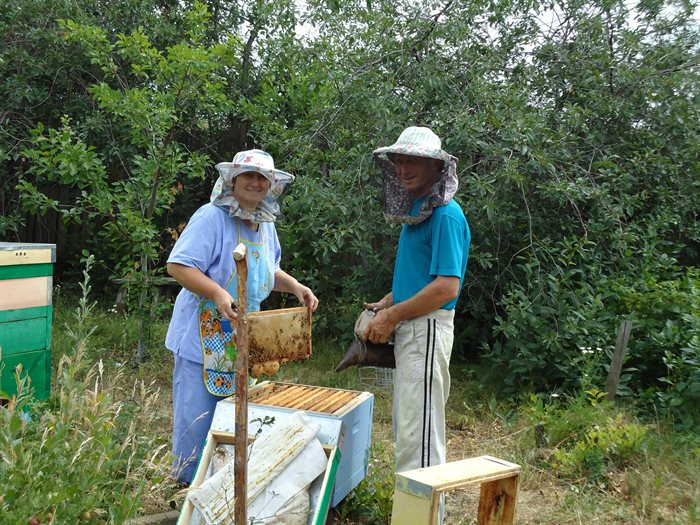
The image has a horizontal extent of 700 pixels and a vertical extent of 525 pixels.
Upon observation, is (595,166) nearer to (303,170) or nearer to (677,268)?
(677,268)

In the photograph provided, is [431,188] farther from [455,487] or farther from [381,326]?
[455,487]

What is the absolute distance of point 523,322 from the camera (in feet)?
14.6

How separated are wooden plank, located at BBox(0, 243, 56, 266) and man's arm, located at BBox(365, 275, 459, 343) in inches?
74.9

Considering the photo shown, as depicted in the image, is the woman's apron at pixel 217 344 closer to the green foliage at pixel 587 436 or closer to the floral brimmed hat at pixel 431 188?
the floral brimmed hat at pixel 431 188

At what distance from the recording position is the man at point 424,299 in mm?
2553

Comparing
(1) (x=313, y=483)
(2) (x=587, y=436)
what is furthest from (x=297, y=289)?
(2) (x=587, y=436)

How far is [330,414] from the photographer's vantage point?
2.53 meters

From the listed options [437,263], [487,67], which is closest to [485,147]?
[487,67]

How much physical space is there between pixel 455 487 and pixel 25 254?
2.54m

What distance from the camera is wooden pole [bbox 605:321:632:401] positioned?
164 inches

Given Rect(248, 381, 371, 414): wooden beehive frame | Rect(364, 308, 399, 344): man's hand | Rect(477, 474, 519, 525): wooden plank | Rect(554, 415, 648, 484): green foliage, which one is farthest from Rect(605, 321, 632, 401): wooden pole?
Rect(477, 474, 519, 525): wooden plank

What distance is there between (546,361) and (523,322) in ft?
1.29

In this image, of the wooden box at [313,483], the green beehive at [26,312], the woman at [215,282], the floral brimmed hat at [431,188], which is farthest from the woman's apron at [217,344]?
the green beehive at [26,312]

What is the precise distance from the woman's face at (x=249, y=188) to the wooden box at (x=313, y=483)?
3.06 feet
